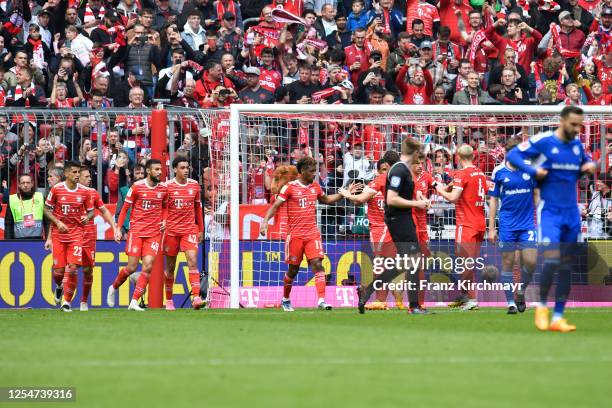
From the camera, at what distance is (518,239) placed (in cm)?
1597

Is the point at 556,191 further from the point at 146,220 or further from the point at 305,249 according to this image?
the point at 146,220

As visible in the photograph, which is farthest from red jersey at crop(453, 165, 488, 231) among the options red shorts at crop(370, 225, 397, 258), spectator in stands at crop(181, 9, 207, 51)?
spectator in stands at crop(181, 9, 207, 51)

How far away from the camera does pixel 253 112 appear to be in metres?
18.7

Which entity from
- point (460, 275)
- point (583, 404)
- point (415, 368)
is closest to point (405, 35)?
point (460, 275)

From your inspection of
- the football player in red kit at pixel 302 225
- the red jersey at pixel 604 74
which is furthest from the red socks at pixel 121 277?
the red jersey at pixel 604 74

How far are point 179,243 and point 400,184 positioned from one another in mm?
4438

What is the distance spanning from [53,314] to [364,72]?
8.85 meters

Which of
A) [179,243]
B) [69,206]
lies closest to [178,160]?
[179,243]

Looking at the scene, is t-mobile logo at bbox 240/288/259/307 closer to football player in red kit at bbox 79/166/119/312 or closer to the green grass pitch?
football player in red kit at bbox 79/166/119/312

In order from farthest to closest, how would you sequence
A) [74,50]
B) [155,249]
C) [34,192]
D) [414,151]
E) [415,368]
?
[74,50], [34,192], [155,249], [414,151], [415,368]

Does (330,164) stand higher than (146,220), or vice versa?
(330,164)

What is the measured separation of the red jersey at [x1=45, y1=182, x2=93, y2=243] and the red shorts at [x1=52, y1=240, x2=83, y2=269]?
75 millimetres

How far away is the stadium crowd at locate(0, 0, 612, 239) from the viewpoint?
19.4 meters

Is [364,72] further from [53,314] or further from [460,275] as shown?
[53,314]
